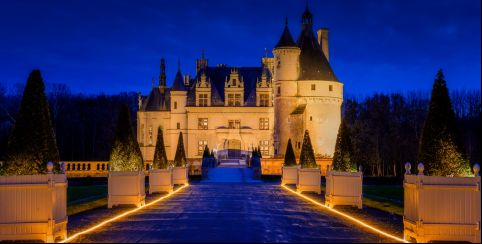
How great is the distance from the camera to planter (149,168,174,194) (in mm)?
23828

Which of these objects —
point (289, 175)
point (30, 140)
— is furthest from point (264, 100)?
point (30, 140)

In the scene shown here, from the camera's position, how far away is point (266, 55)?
63844 mm

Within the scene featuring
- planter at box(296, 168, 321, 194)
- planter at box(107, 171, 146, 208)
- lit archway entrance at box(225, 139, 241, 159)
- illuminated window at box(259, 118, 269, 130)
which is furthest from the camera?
lit archway entrance at box(225, 139, 241, 159)

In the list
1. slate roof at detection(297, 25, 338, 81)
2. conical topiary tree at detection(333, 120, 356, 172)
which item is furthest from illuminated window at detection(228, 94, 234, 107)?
conical topiary tree at detection(333, 120, 356, 172)

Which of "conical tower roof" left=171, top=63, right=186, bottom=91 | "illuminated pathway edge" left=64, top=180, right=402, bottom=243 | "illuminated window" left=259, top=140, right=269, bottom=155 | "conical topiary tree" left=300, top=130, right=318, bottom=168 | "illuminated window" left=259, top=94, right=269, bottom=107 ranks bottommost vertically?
"illuminated pathway edge" left=64, top=180, right=402, bottom=243

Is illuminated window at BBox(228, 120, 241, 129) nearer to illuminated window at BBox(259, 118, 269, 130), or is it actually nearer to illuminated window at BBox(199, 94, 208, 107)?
illuminated window at BBox(259, 118, 269, 130)

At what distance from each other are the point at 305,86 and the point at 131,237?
42.7 m

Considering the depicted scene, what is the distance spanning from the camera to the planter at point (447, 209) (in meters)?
10.1

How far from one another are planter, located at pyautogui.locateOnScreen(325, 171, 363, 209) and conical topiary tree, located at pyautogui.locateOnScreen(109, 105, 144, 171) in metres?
6.04

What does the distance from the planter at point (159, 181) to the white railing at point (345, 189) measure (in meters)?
8.24

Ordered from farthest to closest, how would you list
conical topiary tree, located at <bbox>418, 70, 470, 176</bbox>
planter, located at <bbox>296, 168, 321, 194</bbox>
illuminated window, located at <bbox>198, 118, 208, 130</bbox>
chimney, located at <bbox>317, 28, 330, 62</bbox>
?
1. illuminated window, located at <bbox>198, 118, 208, 130</bbox>
2. chimney, located at <bbox>317, 28, 330, 62</bbox>
3. planter, located at <bbox>296, 168, 321, 194</bbox>
4. conical topiary tree, located at <bbox>418, 70, 470, 176</bbox>

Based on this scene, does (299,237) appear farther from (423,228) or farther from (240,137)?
(240,137)

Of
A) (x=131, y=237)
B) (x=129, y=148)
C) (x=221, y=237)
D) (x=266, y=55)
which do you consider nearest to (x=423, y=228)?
(x=221, y=237)

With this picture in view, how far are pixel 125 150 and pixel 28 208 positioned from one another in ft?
29.3
